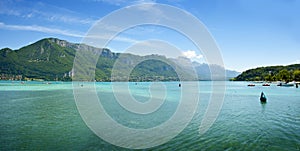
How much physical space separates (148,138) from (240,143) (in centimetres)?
624

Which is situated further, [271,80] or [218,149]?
[271,80]

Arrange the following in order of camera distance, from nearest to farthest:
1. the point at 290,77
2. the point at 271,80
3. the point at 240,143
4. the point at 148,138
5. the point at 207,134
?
the point at 240,143 < the point at 148,138 < the point at 207,134 < the point at 290,77 < the point at 271,80

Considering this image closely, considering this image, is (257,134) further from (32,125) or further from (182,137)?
(32,125)

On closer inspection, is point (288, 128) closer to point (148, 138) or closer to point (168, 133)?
point (168, 133)

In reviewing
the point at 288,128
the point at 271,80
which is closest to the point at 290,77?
the point at 271,80

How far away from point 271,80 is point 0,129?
7704 inches

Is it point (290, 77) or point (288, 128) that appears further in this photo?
point (290, 77)

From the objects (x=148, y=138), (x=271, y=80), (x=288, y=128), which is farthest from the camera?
(x=271, y=80)

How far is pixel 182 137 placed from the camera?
16.3m

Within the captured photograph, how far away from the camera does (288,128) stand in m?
19.8

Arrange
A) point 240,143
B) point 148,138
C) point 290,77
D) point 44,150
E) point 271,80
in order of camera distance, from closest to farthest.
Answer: point 44,150 → point 240,143 → point 148,138 → point 290,77 → point 271,80

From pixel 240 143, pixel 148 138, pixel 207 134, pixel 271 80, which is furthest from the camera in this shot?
pixel 271 80

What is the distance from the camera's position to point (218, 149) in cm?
1360

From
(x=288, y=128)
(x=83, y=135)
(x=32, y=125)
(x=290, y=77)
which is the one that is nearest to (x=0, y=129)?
(x=32, y=125)
